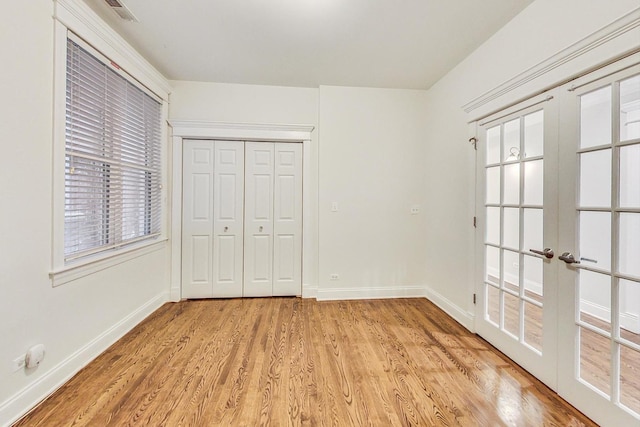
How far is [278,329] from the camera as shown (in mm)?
2635

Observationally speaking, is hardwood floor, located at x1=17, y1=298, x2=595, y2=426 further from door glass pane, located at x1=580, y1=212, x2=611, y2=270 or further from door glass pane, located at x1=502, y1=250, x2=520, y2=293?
door glass pane, located at x1=580, y1=212, x2=611, y2=270

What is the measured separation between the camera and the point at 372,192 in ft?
11.4

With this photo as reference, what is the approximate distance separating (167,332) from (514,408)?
2.80 meters

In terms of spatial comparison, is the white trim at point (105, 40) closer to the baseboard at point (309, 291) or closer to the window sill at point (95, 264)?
the window sill at point (95, 264)

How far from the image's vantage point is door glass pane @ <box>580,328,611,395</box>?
1.53m

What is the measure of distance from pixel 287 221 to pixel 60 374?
239cm

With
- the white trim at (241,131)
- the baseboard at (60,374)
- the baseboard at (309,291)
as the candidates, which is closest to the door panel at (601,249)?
the baseboard at (309,291)

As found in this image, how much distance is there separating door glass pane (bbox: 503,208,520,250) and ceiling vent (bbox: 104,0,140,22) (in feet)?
11.3

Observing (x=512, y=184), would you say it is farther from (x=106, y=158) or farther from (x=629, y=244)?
(x=106, y=158)

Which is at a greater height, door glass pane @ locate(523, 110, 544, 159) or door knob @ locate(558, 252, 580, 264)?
door glass pane @ locate(523, 110, 544, 159)

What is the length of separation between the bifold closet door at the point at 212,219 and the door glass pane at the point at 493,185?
275cm

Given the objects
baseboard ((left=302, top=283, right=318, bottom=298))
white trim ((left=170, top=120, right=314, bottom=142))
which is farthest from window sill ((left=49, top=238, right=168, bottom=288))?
baseboard ((left=302, top=283, right=318, bottom=298))

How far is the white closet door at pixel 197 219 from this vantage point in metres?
3.36

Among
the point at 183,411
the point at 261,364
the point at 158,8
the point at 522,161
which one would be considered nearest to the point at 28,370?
the point at 183,411
